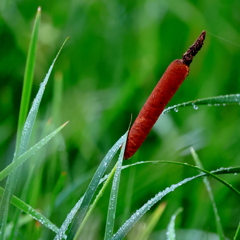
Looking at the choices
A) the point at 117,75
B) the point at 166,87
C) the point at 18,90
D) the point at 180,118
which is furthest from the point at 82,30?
the point at 166,87

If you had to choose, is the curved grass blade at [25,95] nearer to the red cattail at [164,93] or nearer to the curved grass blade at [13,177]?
the curved grass blade at [13,177]

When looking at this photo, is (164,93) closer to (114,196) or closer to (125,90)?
(114,196)

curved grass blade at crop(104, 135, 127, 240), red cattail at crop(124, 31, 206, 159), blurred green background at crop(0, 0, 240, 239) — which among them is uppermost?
blurred green background at crop(0, 0, 240, 239)

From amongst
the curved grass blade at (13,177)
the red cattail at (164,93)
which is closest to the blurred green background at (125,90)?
the curved grass blade at (13,177)

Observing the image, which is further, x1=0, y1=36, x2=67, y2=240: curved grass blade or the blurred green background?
the blurred green background

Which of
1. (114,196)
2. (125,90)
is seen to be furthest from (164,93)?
(125,90)

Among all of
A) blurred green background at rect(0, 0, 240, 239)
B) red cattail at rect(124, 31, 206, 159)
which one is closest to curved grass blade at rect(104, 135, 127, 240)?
red cattail at rect(124, 31, 206, 159)

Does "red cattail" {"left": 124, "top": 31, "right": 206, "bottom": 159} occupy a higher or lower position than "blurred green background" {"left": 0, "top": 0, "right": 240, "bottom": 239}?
lower

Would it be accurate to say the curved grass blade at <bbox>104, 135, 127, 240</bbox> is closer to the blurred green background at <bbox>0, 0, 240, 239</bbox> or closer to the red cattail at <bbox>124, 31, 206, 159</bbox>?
the red cattail at <bbox>124, 31, 206, 159</bbox>

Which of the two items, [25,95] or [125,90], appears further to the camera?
[125,90]

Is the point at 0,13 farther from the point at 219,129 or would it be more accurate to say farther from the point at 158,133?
the point at 219,129
